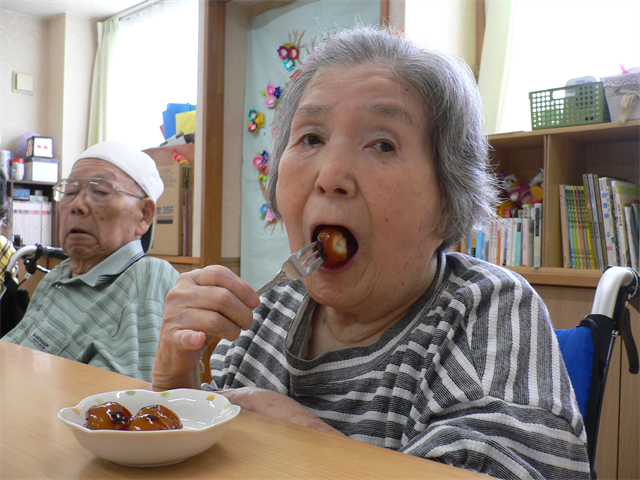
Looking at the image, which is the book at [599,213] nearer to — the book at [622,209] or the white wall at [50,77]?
the book at [622,209]

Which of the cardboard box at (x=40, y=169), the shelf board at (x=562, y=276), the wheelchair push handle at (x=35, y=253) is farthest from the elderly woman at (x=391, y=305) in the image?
the cardboard box at (x=40, y=169)

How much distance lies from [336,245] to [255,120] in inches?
104

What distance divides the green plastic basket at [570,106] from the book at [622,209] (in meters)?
0.27

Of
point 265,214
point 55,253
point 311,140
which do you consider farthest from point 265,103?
point 311,140

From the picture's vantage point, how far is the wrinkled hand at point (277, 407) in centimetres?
76

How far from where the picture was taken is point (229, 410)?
2.12 ft

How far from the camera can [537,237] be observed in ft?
7.33

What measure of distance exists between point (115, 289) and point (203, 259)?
154 centimetres

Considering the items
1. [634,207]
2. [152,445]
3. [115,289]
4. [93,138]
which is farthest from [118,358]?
[93,138]

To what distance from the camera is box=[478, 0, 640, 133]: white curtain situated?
97.6 inches

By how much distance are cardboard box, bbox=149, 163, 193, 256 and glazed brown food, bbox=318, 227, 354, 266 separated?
106 inches

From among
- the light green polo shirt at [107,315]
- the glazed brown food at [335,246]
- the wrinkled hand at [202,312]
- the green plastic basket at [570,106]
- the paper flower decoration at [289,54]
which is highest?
the paper flower decoration at [289,54]

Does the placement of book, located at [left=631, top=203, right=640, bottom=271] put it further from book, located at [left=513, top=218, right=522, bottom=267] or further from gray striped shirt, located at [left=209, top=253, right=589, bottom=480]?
gray striped shirt, located at [left=209, top=253, right=589, bottom=480]

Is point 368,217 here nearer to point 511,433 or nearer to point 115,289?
point 511,433
